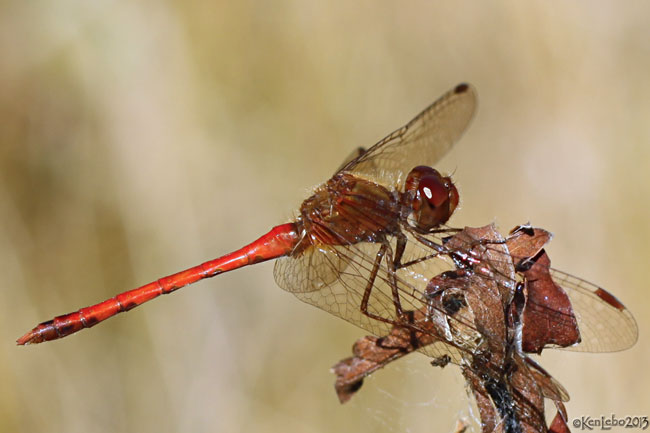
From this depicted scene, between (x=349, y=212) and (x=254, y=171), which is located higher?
(x=254, y=171)

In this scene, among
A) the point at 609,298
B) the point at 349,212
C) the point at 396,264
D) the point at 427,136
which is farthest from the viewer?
the point at 427,136

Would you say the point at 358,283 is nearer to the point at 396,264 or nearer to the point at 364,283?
the point at 364,283

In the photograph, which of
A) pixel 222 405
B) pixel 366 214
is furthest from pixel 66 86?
pixel 366 214

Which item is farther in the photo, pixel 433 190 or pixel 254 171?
pixel 254 171

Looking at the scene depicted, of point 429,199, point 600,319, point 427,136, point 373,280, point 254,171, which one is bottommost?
point 600,319

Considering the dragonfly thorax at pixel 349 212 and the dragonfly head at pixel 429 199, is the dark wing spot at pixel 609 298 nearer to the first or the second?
the dragonfly head at pixel 429 199

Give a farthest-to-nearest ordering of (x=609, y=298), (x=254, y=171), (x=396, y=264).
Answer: (x=254, y=171) < (x=396, y=264) < (x=609, y=298)

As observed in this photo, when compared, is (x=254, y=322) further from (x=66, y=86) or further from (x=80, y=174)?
(x=66, y=86)

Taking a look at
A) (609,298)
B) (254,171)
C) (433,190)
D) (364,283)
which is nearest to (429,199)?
(433,190)

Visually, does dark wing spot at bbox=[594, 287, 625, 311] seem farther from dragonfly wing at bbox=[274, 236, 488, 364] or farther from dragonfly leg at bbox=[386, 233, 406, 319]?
dragonfly leg at bbox=[386, 233, 406, 319]
